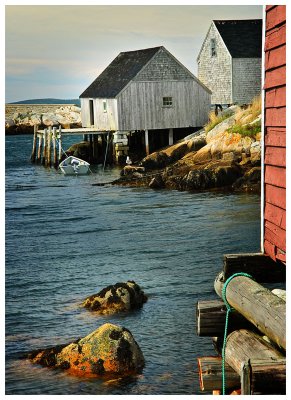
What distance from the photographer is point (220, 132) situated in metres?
40.1

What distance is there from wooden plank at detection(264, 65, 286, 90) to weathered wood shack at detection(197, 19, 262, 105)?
1629 inches

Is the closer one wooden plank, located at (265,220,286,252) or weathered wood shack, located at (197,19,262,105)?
wooden plank, located at (265,220,286,252)

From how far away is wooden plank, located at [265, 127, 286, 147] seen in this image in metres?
7.95

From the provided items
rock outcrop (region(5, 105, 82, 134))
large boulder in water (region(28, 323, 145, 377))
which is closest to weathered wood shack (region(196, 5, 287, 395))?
large boulder in water (region(28, 323, 145, 377))

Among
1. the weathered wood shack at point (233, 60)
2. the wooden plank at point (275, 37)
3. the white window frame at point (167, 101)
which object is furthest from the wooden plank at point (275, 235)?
the weathered wood shack at point (233, 60)

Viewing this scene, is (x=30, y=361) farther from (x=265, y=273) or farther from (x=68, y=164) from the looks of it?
(x=68, y=164)

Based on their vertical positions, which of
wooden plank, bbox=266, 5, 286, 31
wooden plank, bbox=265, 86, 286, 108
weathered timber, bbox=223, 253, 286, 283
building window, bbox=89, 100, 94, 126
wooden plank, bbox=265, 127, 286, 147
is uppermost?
building window, bbox=89, 100, 94, 126

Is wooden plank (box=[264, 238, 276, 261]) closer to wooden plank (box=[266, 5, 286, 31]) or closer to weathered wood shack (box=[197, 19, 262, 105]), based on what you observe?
wooden plank (box=[266, 5, 286, 31])

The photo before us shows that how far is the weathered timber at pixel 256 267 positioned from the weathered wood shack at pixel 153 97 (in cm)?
3695

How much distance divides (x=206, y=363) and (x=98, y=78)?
45103 millimetres

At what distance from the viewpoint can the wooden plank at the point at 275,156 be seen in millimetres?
7977

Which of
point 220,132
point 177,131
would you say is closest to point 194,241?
point 220,132

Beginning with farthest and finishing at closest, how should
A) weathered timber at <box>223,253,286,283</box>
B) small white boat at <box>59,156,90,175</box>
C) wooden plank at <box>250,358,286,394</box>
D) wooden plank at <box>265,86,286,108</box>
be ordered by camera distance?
1. small white boat at <box>59,156,90,175</box>
2. weathered timber at <box>223,253,286,283</box>
3. wooden plank at <box>265,86,286,108</box>
4. wooden plank at <box>250,358,286,394</box>

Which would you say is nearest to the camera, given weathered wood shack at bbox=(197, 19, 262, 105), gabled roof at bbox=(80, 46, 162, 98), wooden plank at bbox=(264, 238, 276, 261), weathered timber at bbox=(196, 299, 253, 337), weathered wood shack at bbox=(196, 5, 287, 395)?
weathered wood shack at bbox=(196, 5, 287, 395)
